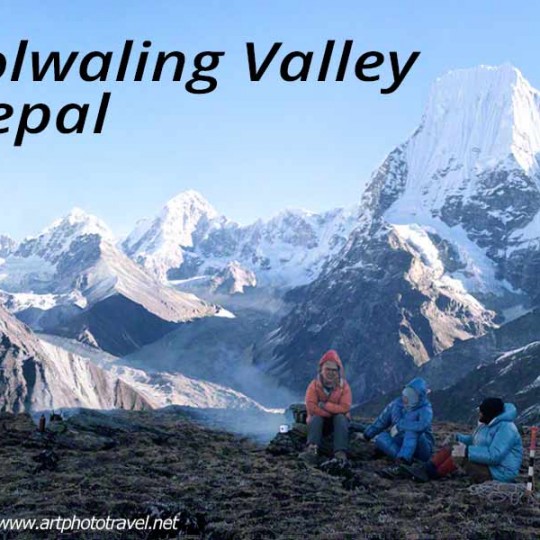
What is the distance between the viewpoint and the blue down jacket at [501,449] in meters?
16.8

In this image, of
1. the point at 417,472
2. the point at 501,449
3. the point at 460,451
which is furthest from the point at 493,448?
the point at 417,472

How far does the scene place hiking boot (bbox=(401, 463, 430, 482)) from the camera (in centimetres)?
1802

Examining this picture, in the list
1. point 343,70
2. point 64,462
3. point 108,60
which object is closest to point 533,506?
point 64,462

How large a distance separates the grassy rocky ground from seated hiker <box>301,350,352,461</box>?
95 cm

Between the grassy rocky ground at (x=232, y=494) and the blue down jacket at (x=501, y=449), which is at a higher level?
the blue down jacket at (x=501, y=449)

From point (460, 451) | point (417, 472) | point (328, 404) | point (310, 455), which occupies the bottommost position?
point (310, 455)

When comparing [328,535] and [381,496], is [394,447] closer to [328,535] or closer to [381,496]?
[381,496]

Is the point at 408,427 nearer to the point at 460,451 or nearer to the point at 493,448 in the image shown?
the point at 460,451

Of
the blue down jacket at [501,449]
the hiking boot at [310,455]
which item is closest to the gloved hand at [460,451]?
the blue down jacket at [501,449]

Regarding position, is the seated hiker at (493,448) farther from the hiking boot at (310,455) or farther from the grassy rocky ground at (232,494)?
the hiking boot at (310,455)

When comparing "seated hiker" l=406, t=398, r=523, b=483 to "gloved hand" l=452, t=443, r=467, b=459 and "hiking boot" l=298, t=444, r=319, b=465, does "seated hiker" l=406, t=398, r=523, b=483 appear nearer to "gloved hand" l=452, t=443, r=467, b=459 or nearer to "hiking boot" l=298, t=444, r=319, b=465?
"gloved hand" l=452, t=443, r=467, b=459

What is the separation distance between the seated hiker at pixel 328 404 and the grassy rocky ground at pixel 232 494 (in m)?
0.95

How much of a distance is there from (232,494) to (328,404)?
17.7 ft

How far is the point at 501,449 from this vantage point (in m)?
16.8
